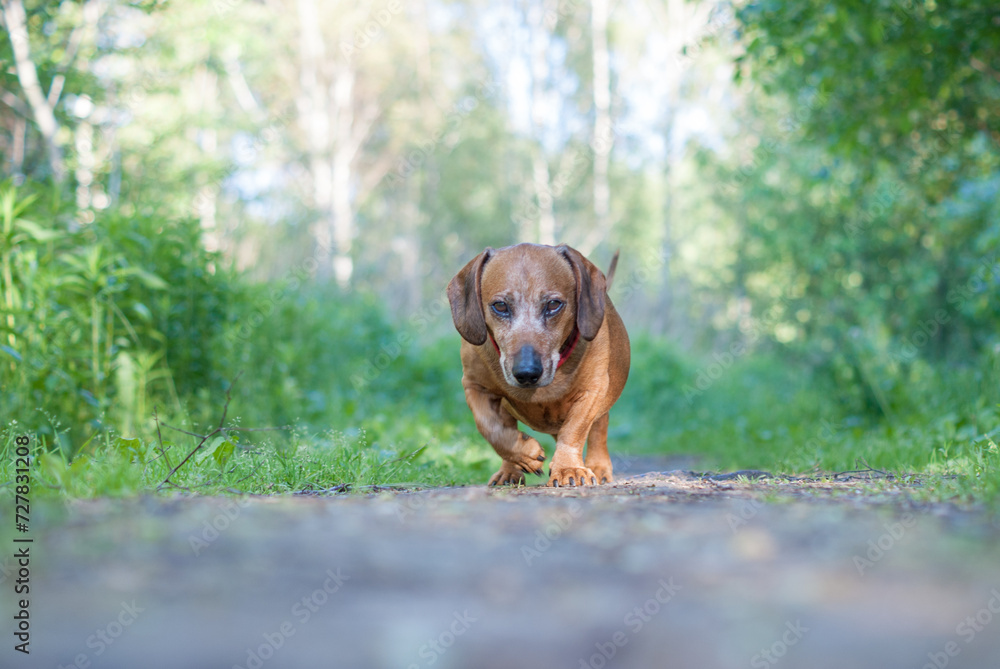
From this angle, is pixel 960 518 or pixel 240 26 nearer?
pixel 960 518

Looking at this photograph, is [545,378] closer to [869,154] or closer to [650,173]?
[869,154]

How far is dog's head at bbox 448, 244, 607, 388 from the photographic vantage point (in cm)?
387

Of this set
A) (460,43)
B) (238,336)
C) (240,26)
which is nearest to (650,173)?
(460,43)

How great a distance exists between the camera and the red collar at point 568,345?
408 cm

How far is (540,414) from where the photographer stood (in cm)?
429

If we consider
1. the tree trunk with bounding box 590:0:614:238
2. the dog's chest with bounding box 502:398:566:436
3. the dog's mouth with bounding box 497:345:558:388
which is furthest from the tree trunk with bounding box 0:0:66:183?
the tree trunk with bounding box 590:0:614:238

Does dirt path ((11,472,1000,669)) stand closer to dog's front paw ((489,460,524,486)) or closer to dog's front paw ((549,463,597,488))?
dog's front paw ((549,463,597,488))

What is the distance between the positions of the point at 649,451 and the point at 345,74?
64.8 ft

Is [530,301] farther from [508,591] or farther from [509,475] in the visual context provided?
[508,591]

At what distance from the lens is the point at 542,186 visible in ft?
82.9

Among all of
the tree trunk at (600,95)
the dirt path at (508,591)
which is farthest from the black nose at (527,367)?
the tree trunk at (600,95)

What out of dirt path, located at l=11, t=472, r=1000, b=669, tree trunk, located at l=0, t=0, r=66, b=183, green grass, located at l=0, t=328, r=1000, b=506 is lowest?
green grass, located at l=0, t=328, r=1000, b=506

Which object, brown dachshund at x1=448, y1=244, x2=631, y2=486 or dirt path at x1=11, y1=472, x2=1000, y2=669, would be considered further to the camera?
brown dachshund at x1=448, y1=244, x2=631, y2=486

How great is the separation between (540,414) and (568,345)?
418 millimetres
